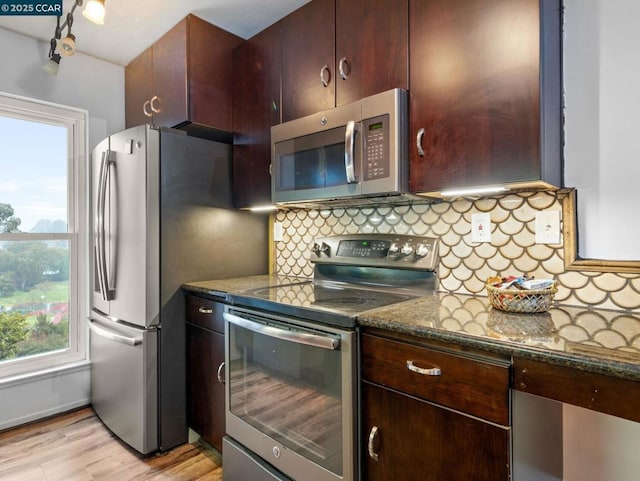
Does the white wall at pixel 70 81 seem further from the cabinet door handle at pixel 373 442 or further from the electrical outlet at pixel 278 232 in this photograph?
the cabinet door handle at pixel 373 442

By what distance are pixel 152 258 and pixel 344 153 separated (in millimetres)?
1131

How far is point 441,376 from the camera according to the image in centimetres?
104

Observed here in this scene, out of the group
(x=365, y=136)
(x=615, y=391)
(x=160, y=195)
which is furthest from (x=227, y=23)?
(x=615, y=391)

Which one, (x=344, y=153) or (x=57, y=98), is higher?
(x=57, y=98)

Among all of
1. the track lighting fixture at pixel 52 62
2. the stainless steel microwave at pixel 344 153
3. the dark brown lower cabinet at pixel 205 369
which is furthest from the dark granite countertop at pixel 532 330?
the track lighting fixture at pixel 52 62

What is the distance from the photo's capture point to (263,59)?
6.73 feet

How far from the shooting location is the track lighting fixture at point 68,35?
1537 mm

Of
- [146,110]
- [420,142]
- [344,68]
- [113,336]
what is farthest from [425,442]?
[146,110]

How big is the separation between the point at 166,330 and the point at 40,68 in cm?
191

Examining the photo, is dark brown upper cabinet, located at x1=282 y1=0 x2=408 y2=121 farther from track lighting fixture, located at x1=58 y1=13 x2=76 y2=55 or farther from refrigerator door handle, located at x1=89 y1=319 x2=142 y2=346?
refrigerator door handle, located at x1=89 y1=319 x2=142 y2=346

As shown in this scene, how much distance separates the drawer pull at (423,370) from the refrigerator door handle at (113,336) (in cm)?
147

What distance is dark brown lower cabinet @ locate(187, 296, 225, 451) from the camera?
1862 millimetres

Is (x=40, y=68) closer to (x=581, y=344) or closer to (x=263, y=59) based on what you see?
(x=263, y=59)

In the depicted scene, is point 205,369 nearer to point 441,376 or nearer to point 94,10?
point 441,376
